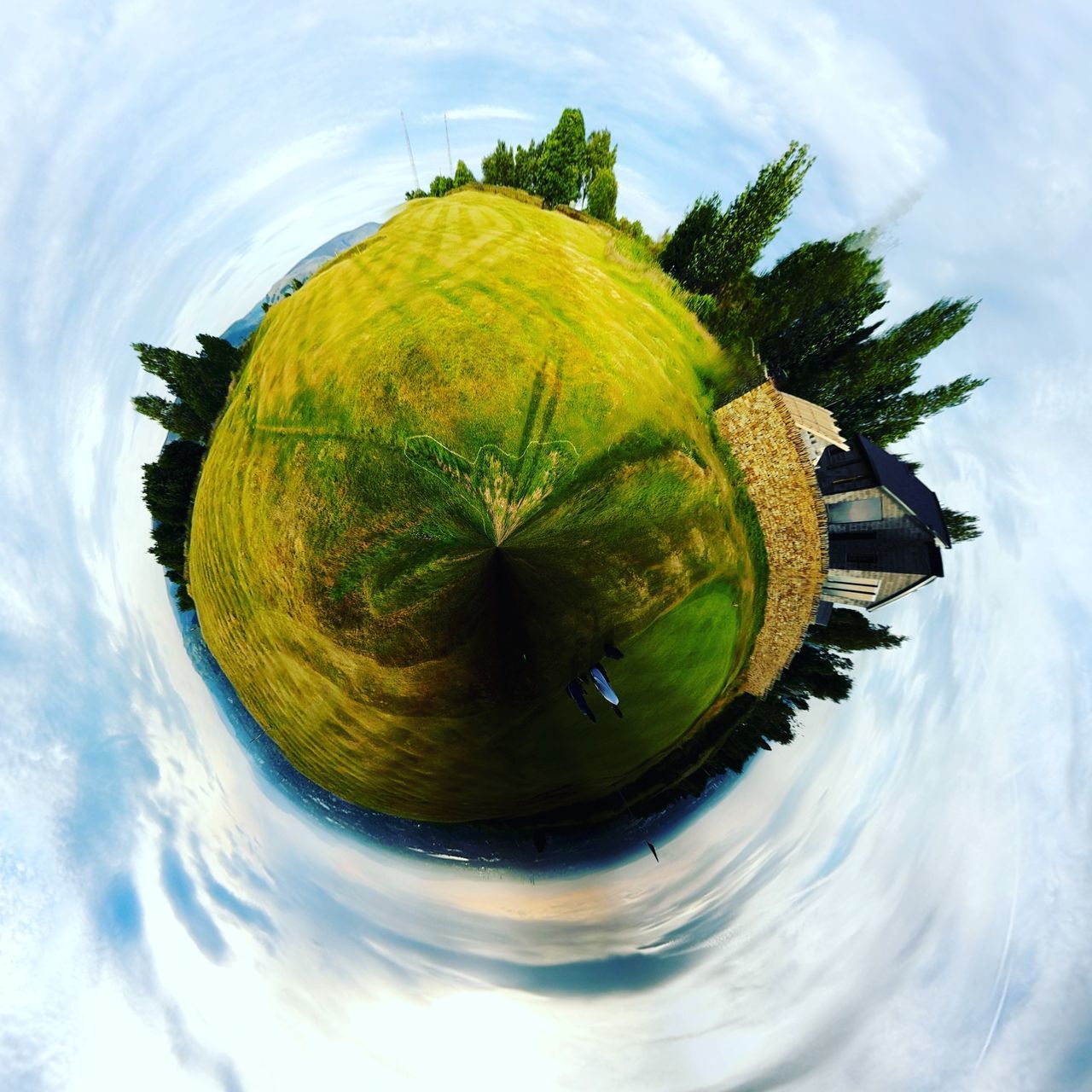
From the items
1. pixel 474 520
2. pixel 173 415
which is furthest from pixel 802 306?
pixel 173 415

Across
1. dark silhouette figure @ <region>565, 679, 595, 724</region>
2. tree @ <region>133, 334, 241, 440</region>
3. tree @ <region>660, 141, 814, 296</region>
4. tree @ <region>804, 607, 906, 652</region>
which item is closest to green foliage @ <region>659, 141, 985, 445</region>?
tree @ <region>660, 141, 814, 296</region>

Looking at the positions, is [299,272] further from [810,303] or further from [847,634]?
[847,634]

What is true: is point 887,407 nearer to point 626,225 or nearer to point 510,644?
point 626,225

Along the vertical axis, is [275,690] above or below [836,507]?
above

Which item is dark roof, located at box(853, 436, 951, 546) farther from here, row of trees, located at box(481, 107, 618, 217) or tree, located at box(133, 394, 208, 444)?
tree, located at box(133, 394, 208, 444)

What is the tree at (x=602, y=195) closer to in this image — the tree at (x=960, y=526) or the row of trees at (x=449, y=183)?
the row of trees at (x=449, y=183)

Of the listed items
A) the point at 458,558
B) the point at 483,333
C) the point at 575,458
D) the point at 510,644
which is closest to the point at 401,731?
the point at 510,644

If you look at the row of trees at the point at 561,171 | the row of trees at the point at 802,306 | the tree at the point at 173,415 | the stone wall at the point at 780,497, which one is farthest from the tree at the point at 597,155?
the tree at the point at 173,415
